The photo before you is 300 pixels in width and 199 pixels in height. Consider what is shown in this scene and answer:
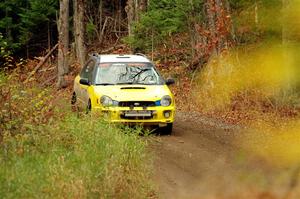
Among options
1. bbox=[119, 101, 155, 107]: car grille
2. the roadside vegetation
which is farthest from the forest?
bbox=[119, 101, 155, 107]: car grille

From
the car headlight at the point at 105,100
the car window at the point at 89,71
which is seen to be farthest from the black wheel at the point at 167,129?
the car window at the point at 89,71

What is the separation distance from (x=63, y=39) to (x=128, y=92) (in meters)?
17.6

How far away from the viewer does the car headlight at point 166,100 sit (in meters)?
12.4

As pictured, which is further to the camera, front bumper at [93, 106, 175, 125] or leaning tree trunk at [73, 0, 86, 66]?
leaning tree trunk at [73, 0, 86, 66]

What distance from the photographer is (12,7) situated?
1469 inches

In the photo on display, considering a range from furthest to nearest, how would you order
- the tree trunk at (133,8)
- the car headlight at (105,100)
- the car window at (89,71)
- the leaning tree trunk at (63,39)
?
the tree trunk at (133,8) → the leaning tree trunk at (63,39) → the car window at (89,71) → the car headlight at (105,100)

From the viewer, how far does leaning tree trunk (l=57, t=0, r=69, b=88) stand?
92.0ft

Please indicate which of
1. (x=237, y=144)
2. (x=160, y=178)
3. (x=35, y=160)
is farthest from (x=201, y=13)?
(x=35, y=160)

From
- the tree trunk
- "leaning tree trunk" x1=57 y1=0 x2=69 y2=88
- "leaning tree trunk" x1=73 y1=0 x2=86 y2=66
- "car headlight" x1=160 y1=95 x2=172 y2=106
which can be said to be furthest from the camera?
the tree trunk

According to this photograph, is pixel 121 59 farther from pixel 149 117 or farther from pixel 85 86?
pixel 149 117

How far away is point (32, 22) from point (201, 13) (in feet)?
57.1

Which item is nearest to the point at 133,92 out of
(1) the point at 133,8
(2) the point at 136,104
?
(2) the point at 136,104

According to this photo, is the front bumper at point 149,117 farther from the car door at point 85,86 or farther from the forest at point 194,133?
the car door at point 85,86

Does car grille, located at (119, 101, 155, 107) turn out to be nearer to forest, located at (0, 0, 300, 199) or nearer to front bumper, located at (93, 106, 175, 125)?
front bumper, located at (93, 106, 175, 125)
